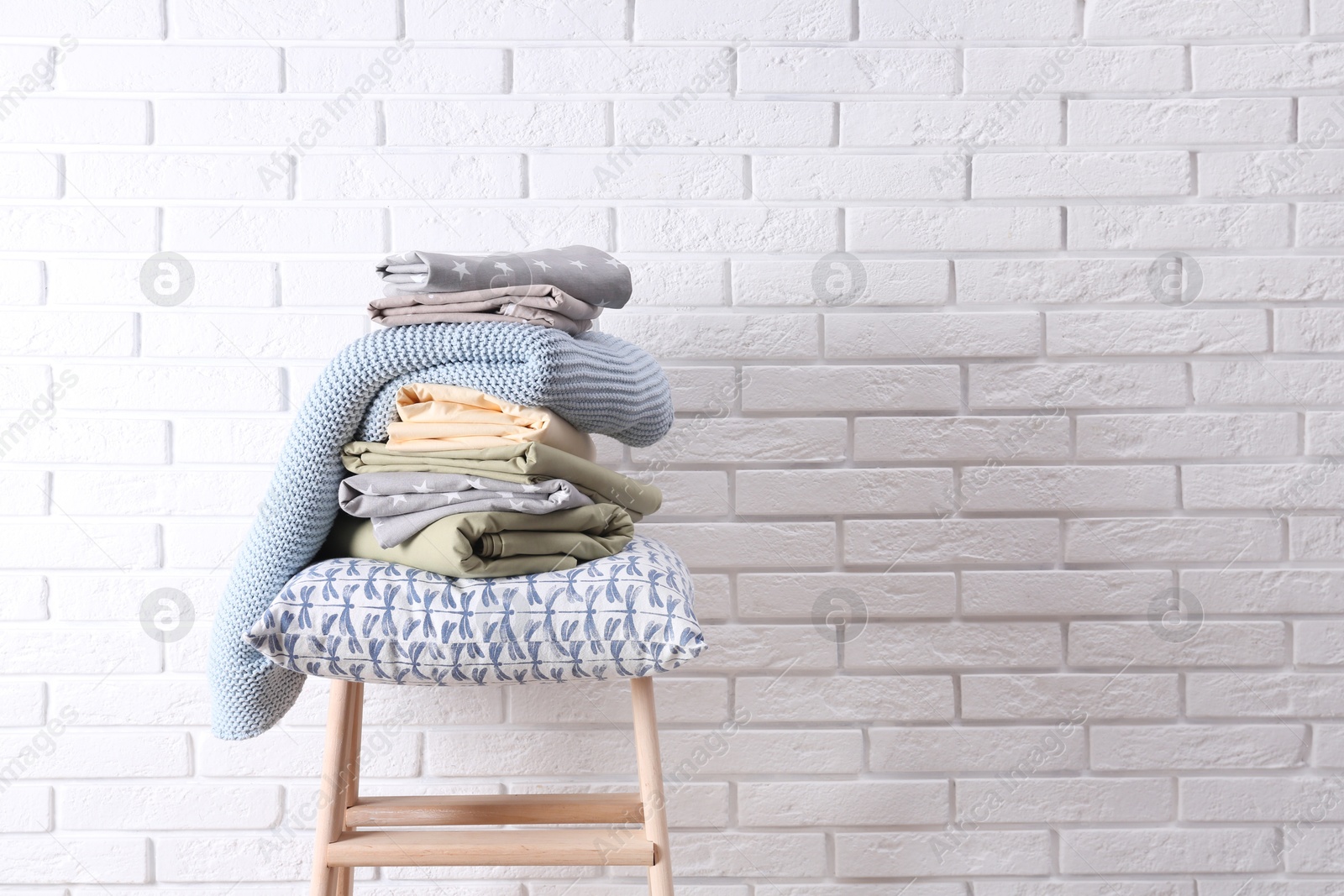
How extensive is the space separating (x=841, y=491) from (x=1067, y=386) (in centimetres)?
34

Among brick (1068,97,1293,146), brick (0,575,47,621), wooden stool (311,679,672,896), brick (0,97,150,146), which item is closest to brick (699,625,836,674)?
wooden stool (311,679,672,896)

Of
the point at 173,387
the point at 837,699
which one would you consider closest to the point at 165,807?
the point at 173,387

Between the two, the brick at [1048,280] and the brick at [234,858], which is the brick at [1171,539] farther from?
the brick at [234,858]

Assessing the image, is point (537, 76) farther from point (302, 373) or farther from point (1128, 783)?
point (1128, 783)

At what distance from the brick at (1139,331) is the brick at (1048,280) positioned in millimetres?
25

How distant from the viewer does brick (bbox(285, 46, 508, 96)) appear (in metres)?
1.27

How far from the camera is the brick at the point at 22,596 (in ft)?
4.19

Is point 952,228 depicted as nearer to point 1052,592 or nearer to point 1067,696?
point 1052,592

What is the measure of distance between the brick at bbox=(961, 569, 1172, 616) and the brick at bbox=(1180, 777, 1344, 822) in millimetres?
261

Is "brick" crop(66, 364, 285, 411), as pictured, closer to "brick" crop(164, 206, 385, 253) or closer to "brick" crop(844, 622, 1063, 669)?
"brick" crop(164, 206, 385, 253)

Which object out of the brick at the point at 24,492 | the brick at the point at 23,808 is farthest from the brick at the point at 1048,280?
the brick at the point at 23,808

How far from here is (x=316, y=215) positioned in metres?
1.28

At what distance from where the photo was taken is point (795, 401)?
129 cm

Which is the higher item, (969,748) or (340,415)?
(340,415)
